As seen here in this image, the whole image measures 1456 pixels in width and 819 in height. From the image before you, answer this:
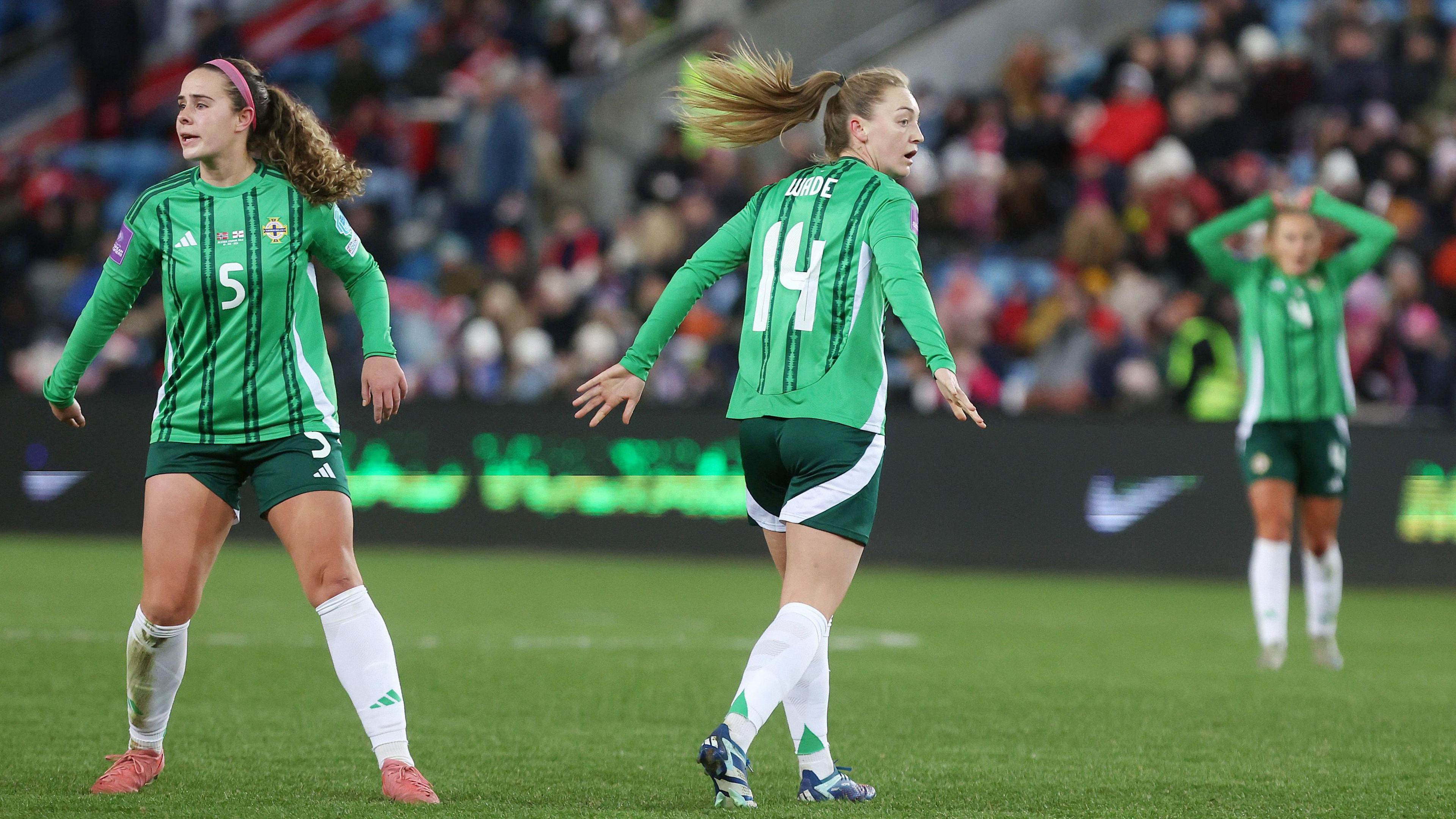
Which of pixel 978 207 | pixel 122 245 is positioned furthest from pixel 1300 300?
pixel 978 207

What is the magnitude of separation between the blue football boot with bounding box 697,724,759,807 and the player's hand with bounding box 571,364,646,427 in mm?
939

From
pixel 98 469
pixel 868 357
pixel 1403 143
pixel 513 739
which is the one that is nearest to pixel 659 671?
pixel 513 739

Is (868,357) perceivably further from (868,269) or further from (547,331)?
(547,331)

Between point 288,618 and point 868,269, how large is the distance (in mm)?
5821

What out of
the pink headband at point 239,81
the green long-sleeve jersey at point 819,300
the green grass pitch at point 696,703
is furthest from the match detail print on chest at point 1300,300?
the pink headband at point 239,81

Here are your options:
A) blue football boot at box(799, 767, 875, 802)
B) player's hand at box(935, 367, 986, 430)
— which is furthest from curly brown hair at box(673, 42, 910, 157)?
blue football boot at box(799, 767, 875, 802)

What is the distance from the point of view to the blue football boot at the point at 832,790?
17.0 ft

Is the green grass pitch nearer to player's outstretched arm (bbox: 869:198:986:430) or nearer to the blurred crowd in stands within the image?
player's outstretched arm (bbox: 869:198:986:430)

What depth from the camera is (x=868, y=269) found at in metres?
5.04

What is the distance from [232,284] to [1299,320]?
5831 millimetres

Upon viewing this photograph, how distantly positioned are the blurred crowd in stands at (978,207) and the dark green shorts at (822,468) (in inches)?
373

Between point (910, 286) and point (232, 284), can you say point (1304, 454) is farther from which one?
point (232, 284)

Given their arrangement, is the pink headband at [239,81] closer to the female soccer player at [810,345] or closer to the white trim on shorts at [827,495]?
the female soccer player at [810,345]

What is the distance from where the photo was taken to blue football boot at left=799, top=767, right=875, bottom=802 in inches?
204
